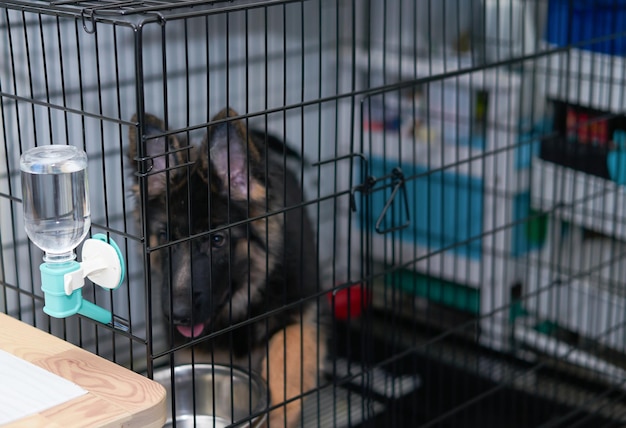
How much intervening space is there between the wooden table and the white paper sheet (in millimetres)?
14

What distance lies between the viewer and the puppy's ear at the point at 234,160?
5.34 feet

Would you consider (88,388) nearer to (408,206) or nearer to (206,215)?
(206,215)

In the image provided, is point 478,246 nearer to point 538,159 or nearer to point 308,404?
point 538,159

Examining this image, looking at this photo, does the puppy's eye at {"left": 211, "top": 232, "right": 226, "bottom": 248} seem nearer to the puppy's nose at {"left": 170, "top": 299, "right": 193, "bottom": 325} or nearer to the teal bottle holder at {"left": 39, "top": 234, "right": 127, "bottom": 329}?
the puppy's nose at {"left": 170, "top": 299, "right": 193, "bottom": 325}

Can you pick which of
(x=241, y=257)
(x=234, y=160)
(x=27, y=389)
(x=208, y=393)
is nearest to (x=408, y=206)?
(x=241, y=257)

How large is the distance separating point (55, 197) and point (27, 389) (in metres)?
0.26

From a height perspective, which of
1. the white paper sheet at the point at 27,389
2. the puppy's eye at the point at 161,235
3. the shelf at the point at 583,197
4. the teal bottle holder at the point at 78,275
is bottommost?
the shelf at the point at 583,197

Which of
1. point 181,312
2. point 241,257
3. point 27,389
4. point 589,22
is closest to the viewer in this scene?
point 27,389

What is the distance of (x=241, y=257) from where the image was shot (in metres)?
2.08

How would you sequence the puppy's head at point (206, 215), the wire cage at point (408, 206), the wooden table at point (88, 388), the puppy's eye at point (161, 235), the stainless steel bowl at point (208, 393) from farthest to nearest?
1. the wire cage at point (408, 206)
2. the puppy's eye at point (161, 235)
3. the stainless steel bowl at point (208, 393)
4. the puppy's head at point (206, 215)
5. the wooden table at point (88, 388)

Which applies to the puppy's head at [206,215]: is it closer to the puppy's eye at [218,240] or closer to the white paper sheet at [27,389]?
the puppy's eye at [218,240]

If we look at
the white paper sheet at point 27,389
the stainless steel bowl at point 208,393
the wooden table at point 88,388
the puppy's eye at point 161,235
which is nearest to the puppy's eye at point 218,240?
the puppy's eye at point 161,235

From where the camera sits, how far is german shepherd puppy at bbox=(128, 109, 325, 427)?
5.37 feet

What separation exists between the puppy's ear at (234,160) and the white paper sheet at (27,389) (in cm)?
48
